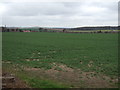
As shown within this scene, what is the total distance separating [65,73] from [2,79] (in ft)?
11.0

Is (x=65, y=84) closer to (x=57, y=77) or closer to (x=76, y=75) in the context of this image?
(x=57, y=77)

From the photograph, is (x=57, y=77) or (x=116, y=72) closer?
(x=57, y=77)

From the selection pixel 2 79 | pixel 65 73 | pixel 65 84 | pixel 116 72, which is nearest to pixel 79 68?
pixel 65 73

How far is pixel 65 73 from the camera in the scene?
26.8 ft

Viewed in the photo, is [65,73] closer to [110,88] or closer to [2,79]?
[110,88]

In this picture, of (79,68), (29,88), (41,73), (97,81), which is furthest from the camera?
(79,68)

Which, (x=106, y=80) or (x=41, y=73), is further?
(x=41, y=73)

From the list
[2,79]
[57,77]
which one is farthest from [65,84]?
[2,79]

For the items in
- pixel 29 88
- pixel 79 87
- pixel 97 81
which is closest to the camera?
pixel 29 88

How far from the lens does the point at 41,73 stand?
813 cm

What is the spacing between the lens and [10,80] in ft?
20.3

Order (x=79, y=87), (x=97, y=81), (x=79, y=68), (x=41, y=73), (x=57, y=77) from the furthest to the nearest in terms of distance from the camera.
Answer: (x=79, y=68) < (x=41, y=73) < (x=57, y=77) < (x=97, y=81) < (x=79, y=87)

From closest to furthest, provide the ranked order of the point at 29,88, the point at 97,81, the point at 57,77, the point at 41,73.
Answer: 1. the point at 29,88
2. the point at 97,81
3. the point at 57,77
4. the point at 41,73

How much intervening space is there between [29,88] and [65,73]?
9.48 ft
